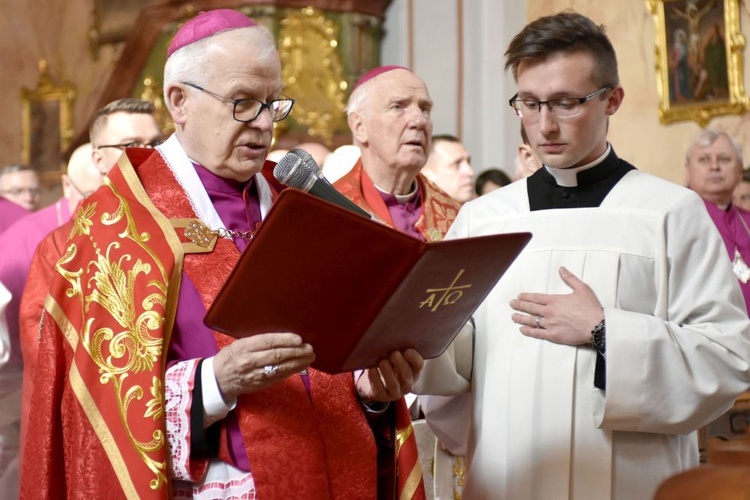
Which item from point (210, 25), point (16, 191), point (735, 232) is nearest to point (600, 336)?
point (210, 25)

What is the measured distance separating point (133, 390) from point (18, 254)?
117 inches

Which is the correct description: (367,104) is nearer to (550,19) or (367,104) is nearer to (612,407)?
(550,19)

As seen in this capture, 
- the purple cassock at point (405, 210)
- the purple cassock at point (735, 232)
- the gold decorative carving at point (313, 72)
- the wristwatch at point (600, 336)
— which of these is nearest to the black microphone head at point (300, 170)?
the wristwatch at point (600, 336)

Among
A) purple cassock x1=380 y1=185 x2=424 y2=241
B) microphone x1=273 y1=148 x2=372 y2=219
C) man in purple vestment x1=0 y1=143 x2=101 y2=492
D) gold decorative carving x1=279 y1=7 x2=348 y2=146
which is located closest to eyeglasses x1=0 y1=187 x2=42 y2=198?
gold decorative carving x1=279 y1=7 x2=348 y2=146

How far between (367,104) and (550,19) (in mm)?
2514

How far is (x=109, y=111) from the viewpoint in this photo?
554 centimetres

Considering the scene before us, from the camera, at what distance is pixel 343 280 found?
2.79m

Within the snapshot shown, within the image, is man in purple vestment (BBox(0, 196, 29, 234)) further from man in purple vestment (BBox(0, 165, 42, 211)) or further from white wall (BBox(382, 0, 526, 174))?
white wall (BBox(382, 0, 526, 174))

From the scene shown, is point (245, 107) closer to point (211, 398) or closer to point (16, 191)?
point (211, 398)

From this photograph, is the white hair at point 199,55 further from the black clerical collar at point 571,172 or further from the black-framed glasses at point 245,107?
the black clerical collar at point 571,172

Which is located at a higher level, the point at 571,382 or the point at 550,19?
the point at 550,19

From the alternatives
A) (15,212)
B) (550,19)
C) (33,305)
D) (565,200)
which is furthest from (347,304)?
(15,212)

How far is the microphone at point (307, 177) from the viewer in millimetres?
3076

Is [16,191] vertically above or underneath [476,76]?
underneath
